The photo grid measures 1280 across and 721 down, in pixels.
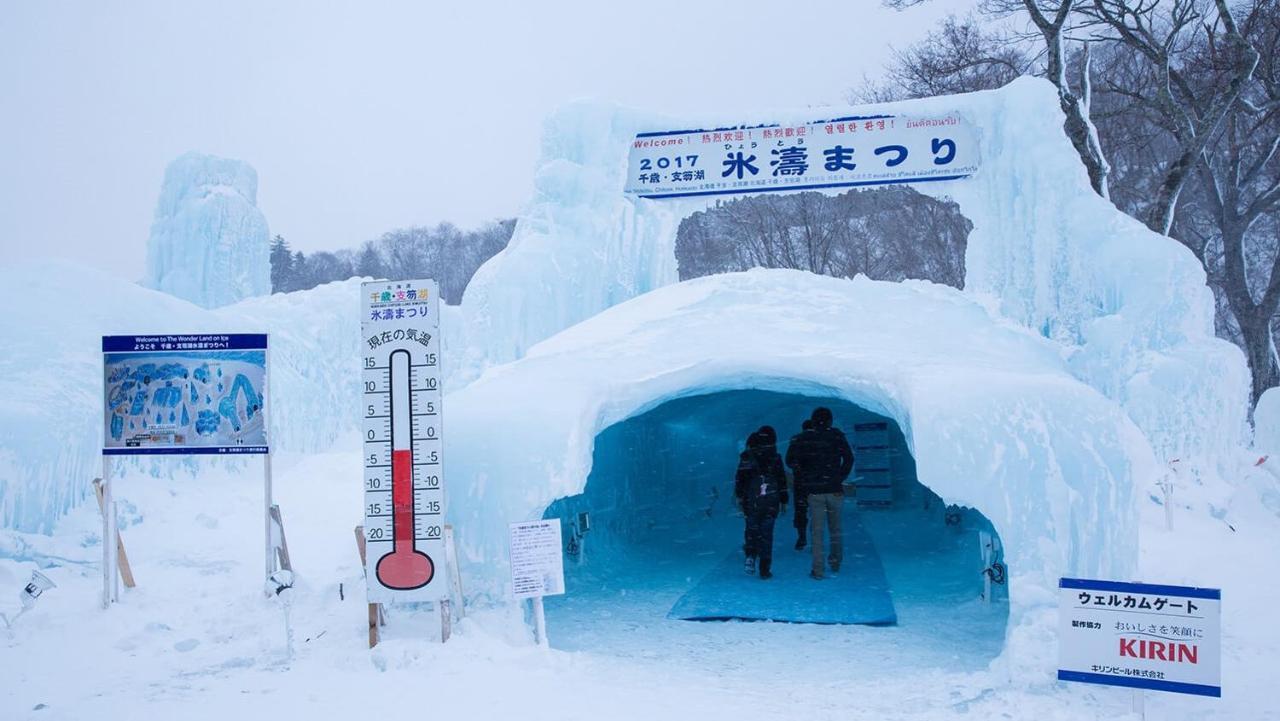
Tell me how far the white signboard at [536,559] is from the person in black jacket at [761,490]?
277 centimetres

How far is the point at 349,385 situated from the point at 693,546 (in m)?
8.72

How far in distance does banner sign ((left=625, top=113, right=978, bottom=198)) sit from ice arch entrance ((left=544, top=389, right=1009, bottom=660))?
337 centimetres

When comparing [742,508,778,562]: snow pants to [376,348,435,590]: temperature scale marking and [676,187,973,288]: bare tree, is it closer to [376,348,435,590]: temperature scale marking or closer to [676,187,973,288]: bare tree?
[376,348,435,590]: temperature scale marking

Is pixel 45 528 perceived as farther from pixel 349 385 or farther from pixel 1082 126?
pixel 1082 126

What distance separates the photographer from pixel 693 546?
37.5ft

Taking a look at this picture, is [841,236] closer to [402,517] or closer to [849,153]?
[849,153]

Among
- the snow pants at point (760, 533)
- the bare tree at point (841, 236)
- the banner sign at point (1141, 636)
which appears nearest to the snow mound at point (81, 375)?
the snow pants at point (760, 533)

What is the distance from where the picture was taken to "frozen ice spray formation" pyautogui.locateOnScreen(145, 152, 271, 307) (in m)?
19.2

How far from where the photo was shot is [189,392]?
735 cm

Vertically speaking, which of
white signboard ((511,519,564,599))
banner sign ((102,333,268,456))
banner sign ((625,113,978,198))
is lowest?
white signboard ((511,519,564,599))

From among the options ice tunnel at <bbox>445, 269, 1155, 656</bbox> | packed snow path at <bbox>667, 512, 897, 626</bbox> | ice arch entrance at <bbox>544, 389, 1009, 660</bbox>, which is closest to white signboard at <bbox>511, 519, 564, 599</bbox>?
ice tunnel at <bbox>445, 269, 1155, 656</bbox>

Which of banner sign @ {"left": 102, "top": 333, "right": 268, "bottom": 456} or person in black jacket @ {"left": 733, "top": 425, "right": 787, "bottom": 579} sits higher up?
banner sign @ {"left": 102, "top": 333, "right": 268, "bottom": 456}

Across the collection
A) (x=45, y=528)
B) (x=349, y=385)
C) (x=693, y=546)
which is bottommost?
(x=693, y=546)

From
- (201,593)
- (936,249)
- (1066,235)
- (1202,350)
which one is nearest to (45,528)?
(201,593)
